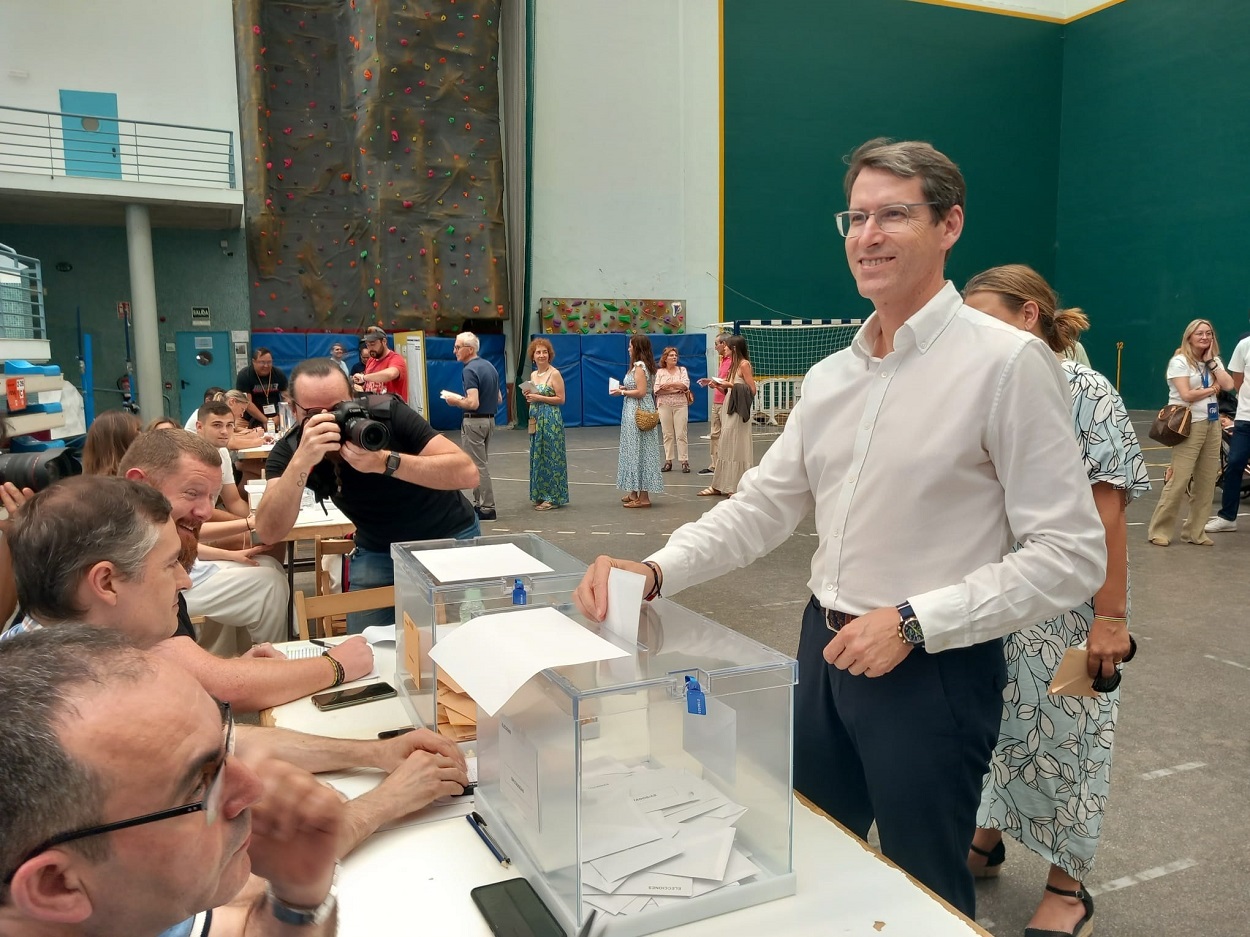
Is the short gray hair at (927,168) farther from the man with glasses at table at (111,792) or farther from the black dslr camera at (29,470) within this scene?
the black dslr camera at (29,470)

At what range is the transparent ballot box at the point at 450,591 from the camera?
63.5 inches

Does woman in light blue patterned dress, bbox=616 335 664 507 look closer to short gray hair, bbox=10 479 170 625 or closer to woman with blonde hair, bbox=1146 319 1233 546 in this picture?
woman with blonde hair, bbox=1146 319 1233 546

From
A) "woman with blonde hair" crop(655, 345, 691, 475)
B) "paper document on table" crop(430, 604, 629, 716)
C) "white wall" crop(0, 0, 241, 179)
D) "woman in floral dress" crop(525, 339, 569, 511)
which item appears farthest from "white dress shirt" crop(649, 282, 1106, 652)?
"white wall" crop(0, 0, 241, 179)

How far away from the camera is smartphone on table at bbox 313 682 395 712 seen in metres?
1.93

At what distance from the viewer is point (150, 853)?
73 centimetres

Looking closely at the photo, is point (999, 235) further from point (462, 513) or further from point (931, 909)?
point (931, 909)

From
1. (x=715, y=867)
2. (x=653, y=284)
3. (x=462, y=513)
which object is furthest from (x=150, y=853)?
(x=653, y=284)

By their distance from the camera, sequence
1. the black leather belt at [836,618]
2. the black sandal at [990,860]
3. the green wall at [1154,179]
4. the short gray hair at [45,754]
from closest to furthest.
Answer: the short gray hair at [45,754] → the black leather belt at [836,618] → the black sandal at [990,860] → the green wall at [1154,179]

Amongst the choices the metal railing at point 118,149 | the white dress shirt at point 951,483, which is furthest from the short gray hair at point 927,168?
the metal railing at point 118,149

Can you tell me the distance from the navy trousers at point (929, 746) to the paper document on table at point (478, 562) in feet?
2.14

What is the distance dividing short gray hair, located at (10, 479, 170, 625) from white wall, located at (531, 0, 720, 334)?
48.2ft

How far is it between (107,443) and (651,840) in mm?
3423

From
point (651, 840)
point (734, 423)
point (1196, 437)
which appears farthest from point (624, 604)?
point (734, 423)

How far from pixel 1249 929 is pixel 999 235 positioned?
1865 centimetres
